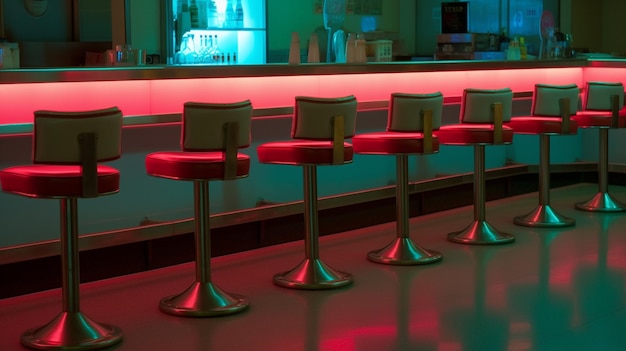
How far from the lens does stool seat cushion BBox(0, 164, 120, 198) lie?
434 cm

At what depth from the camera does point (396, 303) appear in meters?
5.23

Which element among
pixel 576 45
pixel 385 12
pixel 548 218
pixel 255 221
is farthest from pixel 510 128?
pixel 576 45

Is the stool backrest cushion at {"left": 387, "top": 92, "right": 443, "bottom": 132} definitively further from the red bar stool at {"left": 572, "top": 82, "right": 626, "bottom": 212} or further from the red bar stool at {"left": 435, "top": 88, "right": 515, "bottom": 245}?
the red bar stool at {"left": 572, "top": 82, "right": 626, "bottom": 212}

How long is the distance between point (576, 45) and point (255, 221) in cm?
593

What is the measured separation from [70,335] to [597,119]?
4.41 metres

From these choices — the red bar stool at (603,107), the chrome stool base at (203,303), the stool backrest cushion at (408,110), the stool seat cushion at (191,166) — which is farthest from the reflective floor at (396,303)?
the red bar stool at (603,107)

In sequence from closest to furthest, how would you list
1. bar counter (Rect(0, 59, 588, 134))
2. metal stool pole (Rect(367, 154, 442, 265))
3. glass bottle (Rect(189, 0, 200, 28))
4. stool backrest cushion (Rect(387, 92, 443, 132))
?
bar counter (Rect(0, 59, 588, 134)) → stool backrest cushion (Rect(387, 92, 443, 132)) → metal stool pole (Rect(367, 154, 442, 265)) → glass bottle (Rect(189, 0, 200, 28))

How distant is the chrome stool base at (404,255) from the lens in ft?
20.0

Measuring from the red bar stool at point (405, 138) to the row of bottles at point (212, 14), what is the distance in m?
2.89

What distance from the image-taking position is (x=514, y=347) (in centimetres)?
443

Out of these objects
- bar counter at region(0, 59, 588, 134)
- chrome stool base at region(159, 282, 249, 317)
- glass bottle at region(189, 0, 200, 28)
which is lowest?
chrome stool base at region(159, 282, 249, 317)

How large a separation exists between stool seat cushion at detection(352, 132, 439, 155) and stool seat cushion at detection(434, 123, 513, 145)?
464 millimetres

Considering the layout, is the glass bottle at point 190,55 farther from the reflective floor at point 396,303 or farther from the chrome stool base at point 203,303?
the chrome stool base at point 203,303

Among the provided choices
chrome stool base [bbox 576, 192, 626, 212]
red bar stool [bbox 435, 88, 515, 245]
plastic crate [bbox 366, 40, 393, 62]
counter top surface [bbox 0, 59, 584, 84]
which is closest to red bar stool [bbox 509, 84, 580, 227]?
red bar stool [bbox 435, 88, 515, 245]
